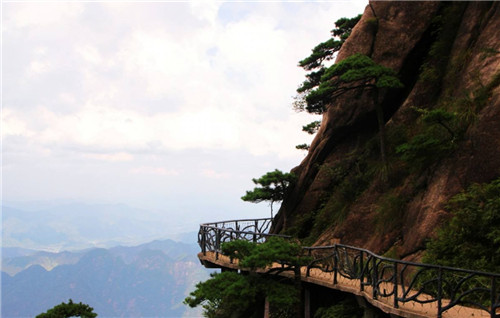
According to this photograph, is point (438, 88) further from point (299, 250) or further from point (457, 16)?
point (299, 250)

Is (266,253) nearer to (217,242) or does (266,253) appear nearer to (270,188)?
(217,242)

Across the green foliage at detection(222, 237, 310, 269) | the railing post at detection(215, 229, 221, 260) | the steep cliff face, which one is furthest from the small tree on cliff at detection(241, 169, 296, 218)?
the green foliage at detection(222, 237, 310, 269)

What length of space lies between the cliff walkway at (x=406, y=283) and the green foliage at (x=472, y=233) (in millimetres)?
411

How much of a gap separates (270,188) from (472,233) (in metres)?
10.4

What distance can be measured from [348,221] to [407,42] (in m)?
8.26

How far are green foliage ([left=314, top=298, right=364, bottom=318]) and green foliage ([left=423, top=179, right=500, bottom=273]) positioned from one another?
2.49 m

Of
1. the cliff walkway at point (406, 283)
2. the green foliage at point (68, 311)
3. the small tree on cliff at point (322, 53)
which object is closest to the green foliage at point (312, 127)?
the small tree on cliff at point (322, 53)

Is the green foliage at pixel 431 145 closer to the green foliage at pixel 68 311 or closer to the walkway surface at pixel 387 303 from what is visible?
the walkway surface at pixel 387 303

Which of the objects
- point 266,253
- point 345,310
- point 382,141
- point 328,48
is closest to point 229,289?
point 266,253

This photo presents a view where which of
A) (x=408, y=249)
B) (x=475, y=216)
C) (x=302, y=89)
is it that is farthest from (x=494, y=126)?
(x=302, y=89)

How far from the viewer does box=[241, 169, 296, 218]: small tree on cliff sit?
67.5 feet

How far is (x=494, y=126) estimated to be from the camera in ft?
42.0

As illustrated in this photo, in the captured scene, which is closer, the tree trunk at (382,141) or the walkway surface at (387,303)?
the walkway surface at (387,303)

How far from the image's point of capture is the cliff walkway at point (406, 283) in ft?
31.0
